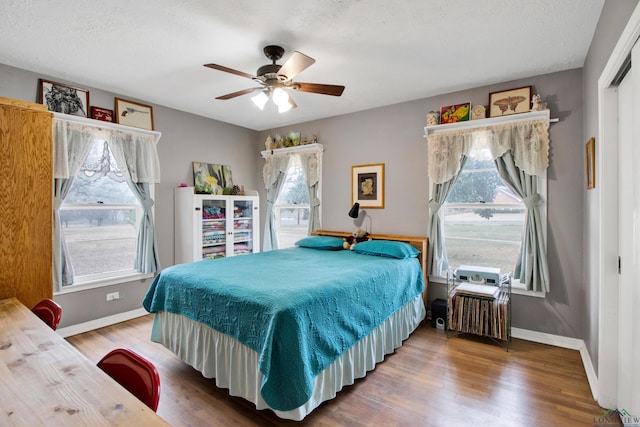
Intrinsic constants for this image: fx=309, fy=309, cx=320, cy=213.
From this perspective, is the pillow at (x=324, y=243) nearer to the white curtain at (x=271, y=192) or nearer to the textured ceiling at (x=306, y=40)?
the white curtain at (x=271, y=192)

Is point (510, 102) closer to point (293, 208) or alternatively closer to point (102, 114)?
point (293, 208)

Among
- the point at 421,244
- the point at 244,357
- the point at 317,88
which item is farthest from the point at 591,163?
the point at 244,357

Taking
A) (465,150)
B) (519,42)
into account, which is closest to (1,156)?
(519,42)

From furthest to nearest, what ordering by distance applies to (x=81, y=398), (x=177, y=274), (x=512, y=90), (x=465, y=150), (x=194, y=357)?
(x=465, y=150) → (x=512, y=90) → (x=177, y=274) → (x=194, y=357) → (x=81, y=398)

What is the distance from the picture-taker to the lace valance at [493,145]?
2.98 metres

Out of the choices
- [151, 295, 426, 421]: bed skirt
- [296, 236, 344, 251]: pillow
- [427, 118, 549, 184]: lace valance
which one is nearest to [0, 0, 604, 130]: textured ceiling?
[427, 118, 549, 184]: lace valance

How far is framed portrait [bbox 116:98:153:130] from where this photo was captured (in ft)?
11.8

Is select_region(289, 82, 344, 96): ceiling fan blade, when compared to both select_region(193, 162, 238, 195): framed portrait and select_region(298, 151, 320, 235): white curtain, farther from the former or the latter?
select_region(193, 162, 238, 195): framed portrait

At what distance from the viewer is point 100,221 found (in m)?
3.53

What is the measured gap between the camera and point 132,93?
355 centimetres

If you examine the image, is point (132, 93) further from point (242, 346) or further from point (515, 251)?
point (515, 251)

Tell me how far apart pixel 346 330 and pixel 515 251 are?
218 cm

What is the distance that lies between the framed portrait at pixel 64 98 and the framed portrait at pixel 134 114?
1.04 feet

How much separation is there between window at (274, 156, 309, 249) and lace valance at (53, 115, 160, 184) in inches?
74.5
